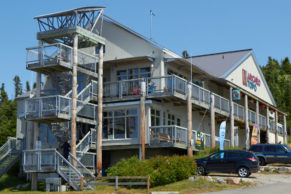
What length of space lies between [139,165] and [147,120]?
5639mm

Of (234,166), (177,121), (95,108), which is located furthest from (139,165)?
(177,121)

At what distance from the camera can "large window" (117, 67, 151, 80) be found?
36.3 metres

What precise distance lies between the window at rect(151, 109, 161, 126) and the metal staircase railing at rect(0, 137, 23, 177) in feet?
31.8

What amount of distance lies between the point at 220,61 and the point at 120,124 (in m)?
16.7

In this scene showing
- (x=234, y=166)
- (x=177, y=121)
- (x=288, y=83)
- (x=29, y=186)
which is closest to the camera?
(x=234, y=166)

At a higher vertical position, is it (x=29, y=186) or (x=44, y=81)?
(x=44, y=81)

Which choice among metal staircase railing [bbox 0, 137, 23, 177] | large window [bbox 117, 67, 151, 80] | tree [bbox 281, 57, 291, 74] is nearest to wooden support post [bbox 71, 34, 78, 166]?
metal staircase railing [bbox 0, 137, 23, 177]

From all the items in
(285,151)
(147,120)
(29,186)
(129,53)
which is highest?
(129,53)

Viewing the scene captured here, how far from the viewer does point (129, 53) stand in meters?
36.2

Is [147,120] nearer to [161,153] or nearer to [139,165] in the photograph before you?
[161,153]

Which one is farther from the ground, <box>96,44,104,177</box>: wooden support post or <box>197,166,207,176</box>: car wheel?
<box>96,44,104,177</box>: wooden support post

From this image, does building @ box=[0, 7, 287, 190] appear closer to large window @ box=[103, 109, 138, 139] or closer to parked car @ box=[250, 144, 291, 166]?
large window @ box=[103, 109, 138, 139]

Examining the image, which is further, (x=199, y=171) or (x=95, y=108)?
(x=95, y=108)

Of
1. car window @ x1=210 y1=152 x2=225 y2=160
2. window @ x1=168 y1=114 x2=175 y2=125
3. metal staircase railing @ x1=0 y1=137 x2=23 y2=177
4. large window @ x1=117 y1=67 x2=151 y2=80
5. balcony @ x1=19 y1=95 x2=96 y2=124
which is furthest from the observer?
window @ x1=168 y1=114 x2=175 y2=125
